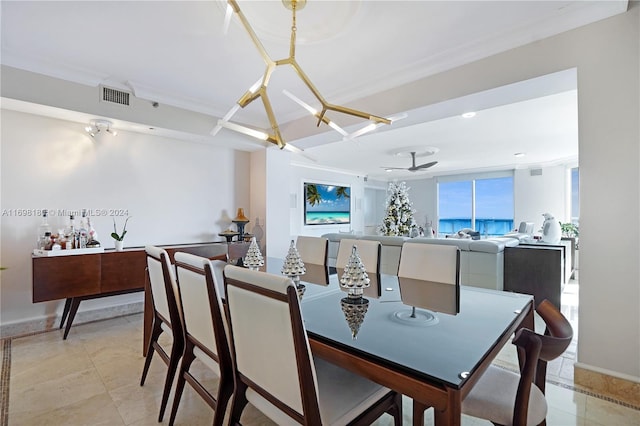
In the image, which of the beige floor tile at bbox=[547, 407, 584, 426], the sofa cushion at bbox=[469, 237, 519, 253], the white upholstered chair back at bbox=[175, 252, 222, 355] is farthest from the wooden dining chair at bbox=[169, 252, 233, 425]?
the sofa cushion at bbox=[469, 237, 519, 253]

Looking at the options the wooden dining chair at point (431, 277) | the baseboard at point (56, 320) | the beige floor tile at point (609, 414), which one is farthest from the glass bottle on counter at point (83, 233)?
the beige floor tile at point (609, 414)

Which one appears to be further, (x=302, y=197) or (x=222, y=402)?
(x=302, y=197)

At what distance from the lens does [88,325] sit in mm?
3301

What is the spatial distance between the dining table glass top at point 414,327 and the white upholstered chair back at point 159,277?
2.78ft

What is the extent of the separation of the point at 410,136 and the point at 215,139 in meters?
3.01

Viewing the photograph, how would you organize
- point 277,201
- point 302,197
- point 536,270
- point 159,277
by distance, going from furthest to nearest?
point 302,197, point 277,201, point 536,270, point 159,277

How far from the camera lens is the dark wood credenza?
2.73 m

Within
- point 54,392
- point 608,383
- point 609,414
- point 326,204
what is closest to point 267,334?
point 54,392

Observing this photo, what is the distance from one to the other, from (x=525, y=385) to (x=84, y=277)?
3515 millimetres

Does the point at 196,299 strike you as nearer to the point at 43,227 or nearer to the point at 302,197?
the point at 43,227

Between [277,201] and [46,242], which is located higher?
[277,201]

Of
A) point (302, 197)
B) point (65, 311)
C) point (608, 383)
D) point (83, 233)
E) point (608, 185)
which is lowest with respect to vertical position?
point (608, 383)

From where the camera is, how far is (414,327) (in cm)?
135

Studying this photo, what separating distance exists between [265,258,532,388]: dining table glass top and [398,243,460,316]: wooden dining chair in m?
0.05
